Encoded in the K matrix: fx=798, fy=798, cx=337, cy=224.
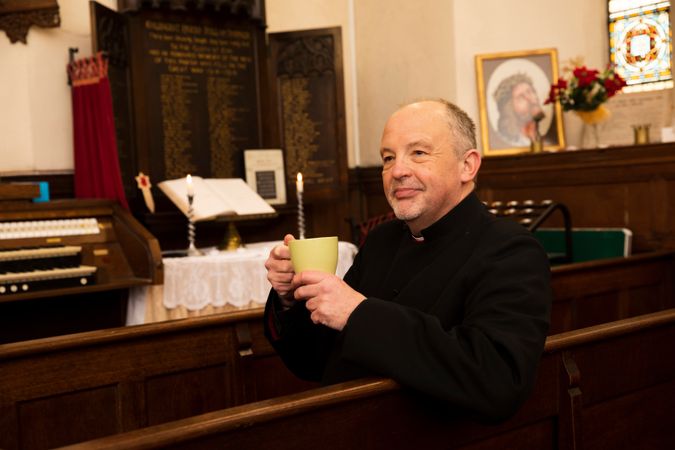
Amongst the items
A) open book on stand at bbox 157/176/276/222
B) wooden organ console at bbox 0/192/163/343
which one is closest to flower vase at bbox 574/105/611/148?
open book on stand at bbox 157/176/276/222

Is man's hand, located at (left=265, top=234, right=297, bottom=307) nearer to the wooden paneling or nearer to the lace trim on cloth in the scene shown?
the lace trim on cloth

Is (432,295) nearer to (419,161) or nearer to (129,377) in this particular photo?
(419,161)

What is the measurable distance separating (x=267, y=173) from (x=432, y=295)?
4.60m

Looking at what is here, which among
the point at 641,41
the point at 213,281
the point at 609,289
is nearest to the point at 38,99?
the point at 213,281

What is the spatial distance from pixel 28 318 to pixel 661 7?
6.90 m

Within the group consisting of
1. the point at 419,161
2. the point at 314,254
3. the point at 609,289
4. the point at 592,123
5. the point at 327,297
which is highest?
the point at 592,123

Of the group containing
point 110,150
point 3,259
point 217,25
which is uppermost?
point 217,25

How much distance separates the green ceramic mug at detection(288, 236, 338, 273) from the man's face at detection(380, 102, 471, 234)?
1.25 feet

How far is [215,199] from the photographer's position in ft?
18.5

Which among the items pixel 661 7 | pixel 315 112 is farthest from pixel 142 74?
pixel 661 7

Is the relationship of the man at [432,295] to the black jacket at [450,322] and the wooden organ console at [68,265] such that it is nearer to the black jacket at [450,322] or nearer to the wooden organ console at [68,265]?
the black jacket at [450,322]

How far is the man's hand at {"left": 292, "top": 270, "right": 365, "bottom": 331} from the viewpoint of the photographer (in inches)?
75.1

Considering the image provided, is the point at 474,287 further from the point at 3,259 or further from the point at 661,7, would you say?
the point at 661,7

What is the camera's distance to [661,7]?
8.24 metres
